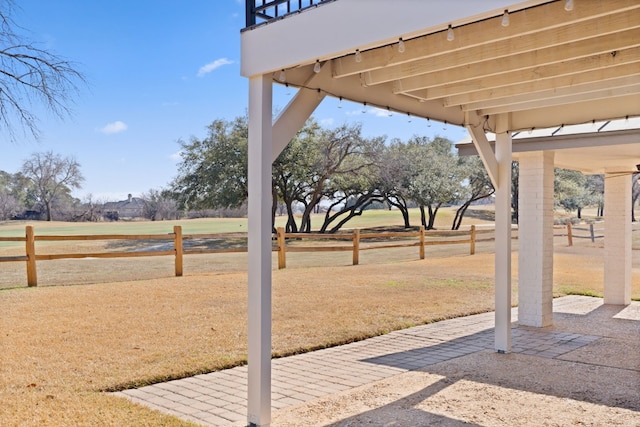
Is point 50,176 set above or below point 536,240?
above

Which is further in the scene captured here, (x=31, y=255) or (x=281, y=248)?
(x=281, y=248)

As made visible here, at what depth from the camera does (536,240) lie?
7238 mm

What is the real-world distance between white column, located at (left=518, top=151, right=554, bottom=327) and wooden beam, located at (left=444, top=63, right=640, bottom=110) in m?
2.71

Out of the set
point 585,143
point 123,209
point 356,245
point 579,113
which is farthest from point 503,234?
point 123,209

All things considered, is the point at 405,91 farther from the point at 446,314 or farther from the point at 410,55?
the point at 446,314

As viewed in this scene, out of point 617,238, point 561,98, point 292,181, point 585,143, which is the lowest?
point 617,238

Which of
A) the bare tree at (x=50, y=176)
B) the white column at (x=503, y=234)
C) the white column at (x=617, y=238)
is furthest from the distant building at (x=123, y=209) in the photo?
the white column at (x=503, y=234)

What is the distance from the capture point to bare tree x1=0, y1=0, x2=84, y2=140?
5.73 m

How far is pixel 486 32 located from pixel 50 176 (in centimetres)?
2248

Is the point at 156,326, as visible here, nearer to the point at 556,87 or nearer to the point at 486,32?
the point at 556,87

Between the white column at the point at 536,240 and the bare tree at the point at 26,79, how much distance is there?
18.6 feet

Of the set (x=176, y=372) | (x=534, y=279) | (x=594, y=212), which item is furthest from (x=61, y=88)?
(x=594, y=212)

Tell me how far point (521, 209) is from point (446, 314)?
176cm

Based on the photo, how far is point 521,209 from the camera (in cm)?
739
